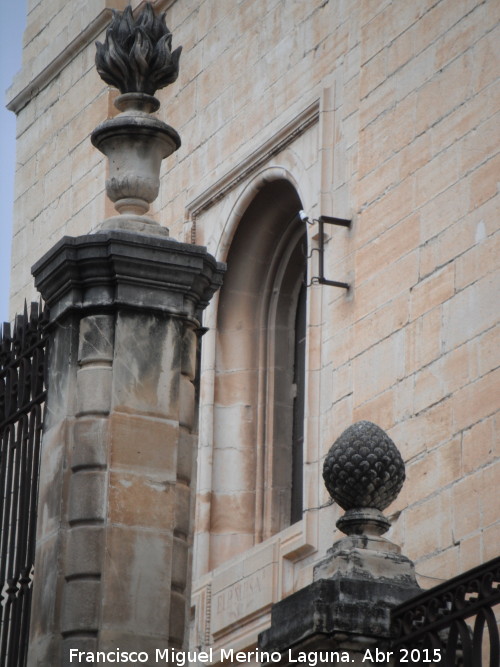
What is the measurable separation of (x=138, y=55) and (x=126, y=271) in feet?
4.23

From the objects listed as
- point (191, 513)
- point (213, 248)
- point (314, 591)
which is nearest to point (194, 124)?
point (213, 248)

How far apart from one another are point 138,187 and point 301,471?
5212 mm

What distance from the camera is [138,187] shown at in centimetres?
954

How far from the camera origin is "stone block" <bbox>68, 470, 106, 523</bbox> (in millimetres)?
8766

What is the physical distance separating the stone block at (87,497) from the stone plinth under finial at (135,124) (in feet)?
4.19

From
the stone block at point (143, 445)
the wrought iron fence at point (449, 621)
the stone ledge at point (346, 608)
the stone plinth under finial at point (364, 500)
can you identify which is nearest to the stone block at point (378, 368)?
the stone block at point (143, 445)

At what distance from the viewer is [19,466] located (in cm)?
946

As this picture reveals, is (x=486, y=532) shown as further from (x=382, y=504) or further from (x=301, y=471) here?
(x=301, y=471)

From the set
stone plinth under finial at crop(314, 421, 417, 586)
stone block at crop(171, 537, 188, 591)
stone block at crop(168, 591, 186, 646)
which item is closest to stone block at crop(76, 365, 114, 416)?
stone block at crop(171, 537, 188, 591)

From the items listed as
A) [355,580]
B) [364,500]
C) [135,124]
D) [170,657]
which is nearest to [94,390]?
[170,657]

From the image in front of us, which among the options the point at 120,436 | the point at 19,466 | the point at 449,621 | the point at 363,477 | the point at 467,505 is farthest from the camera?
the point at 467,505

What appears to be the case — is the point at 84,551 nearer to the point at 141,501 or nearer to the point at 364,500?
the point at 141,501

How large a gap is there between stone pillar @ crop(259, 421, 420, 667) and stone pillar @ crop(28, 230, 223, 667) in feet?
2.40

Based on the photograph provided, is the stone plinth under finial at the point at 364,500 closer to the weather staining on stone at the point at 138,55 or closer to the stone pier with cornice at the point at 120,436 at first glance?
the stone pier with cornice at the point at 120,436
